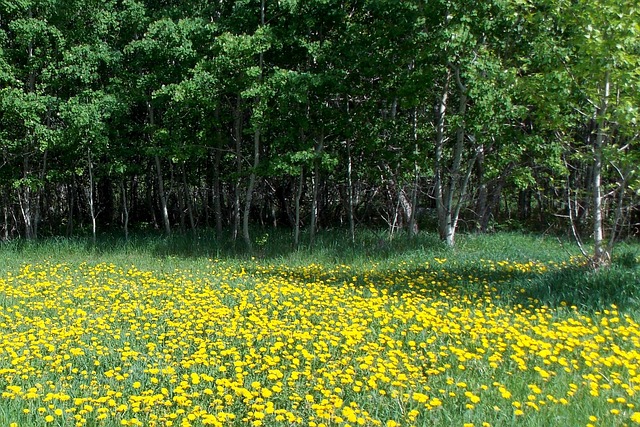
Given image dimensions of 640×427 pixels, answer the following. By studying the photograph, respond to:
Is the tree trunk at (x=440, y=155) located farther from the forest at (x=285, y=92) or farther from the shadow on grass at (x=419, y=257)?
the shadow on grass at (x=419, y=257)

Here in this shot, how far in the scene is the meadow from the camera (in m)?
4.28

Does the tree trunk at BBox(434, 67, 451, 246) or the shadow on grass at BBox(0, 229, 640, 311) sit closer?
the shadow on grass at BBox(0, 229, 640, 311)

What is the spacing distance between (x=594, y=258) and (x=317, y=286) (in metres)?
3.90

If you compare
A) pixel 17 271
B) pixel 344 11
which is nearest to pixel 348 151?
pixel 344 11

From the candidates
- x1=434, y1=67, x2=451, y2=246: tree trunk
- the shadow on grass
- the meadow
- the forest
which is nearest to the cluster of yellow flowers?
the meadow

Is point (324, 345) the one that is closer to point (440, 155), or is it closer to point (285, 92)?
point (285, 92)

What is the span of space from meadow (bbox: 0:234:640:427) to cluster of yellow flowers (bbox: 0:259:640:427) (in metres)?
0.02

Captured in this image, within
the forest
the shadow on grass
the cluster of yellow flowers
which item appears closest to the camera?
the cluster of yellow flowers

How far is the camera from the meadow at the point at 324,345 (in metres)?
4.28

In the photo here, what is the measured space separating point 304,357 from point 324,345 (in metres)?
0.21

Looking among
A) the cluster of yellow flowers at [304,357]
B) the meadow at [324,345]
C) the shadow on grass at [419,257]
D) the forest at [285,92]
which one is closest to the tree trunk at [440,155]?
the forest at [285,92]

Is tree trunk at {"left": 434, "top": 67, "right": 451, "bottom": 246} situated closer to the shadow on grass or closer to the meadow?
the shadow on grass

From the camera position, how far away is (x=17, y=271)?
33.2 feet

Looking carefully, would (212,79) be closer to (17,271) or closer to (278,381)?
(17,271)
